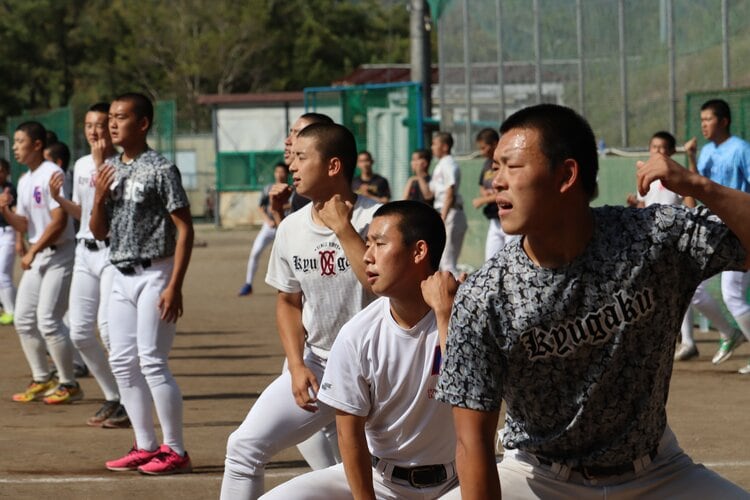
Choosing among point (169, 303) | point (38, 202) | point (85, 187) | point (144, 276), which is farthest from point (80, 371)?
point (169, 303)

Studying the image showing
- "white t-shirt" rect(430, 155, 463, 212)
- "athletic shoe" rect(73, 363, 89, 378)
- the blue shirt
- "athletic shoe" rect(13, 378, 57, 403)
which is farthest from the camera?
"white t-shirt" rect(430, 155, 463, 212)

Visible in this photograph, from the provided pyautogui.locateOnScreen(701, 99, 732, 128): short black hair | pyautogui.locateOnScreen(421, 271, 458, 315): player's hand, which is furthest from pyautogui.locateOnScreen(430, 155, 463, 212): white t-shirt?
pyautogui.locateOnScreen(421, 271, 458, 315): player's hand

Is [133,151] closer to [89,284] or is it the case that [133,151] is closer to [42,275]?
[89,284]

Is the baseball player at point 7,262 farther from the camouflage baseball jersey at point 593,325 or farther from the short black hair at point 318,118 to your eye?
the camouflage baseball jersey at point 593,325

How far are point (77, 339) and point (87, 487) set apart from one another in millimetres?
2207

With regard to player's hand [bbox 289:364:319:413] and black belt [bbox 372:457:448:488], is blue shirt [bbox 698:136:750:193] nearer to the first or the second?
player's hand [bbox 289:364:319:413]

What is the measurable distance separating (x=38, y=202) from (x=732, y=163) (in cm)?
571

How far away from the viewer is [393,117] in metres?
24.5

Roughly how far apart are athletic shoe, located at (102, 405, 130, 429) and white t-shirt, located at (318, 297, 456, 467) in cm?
479

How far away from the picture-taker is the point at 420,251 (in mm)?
5215

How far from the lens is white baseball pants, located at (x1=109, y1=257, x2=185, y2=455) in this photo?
7926 millimetres

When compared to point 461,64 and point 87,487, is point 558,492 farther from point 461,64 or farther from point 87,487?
point 461,64

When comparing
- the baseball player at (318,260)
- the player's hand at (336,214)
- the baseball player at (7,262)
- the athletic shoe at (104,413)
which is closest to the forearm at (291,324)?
the baseball player at (318,260)

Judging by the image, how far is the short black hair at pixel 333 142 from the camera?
20.4ft
